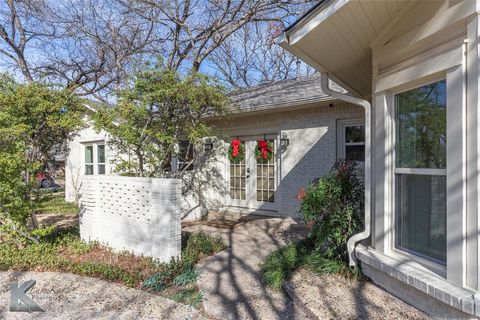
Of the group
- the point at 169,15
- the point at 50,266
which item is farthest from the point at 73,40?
the point at 50,266

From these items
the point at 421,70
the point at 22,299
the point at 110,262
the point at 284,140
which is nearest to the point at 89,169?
the point at 110,262

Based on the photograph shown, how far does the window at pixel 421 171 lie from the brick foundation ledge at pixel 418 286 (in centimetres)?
23

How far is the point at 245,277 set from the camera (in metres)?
4.45

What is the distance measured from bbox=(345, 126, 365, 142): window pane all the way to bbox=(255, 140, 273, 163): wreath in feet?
6.99

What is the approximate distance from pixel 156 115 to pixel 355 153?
14.5 feet

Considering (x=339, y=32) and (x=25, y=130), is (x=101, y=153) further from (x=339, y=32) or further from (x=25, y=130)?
(x=339, y=32)

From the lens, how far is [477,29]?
2494 mm

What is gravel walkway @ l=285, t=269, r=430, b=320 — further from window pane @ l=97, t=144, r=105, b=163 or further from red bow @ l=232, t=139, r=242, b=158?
window pane @ l=97, t=144, r=105, b=163

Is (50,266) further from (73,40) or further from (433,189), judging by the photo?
(73,40)

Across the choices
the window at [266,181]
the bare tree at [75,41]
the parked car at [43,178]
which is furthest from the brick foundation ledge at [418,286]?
the bare tree at [75,41]

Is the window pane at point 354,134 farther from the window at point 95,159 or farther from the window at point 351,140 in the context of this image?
the window at point 95,159

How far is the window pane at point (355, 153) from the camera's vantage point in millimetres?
6805

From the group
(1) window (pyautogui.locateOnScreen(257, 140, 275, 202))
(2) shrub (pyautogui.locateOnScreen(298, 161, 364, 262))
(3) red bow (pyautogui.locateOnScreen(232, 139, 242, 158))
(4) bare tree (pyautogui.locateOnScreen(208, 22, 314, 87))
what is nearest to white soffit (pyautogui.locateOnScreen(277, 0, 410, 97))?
(2) shrub (pyautogui.locateOnScreen(298, 161, 364, 262))

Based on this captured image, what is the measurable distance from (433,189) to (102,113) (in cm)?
606
